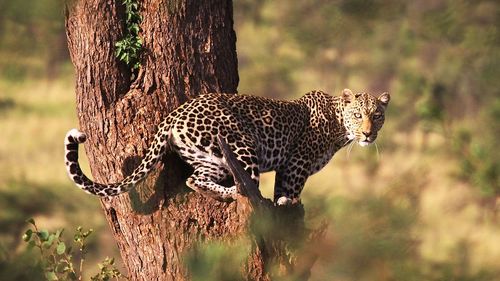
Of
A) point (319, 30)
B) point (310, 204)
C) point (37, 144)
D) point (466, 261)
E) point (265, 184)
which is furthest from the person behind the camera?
point (37, 144)

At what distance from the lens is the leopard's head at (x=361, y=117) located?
27.5 ft

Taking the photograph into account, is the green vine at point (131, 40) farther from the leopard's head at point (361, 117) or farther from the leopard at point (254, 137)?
the leopard's head at point (361, 117)

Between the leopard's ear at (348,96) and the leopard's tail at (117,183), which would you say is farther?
the leopard's ear at (348,96)

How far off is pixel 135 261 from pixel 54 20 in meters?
5.30

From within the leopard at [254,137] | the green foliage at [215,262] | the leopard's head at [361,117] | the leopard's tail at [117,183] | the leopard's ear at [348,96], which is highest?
the leopard's ear at [348,96]

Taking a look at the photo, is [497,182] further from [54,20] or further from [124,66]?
[124,66]

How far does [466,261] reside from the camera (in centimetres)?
174

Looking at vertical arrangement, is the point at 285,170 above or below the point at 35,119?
below

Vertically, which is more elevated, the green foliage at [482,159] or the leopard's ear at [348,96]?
the leopard's ear at [348,96]

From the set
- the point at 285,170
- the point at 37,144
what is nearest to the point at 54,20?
the point at 285,170

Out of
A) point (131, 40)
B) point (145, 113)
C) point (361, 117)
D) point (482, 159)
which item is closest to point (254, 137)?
point (145, 113)

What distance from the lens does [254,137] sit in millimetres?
7277

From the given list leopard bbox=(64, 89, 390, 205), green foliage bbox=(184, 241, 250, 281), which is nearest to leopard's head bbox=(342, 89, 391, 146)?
leopard bbox=(64, 89, 390, 205)

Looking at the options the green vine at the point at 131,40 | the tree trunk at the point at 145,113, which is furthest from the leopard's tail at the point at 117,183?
the green vine at the point at 131,40
